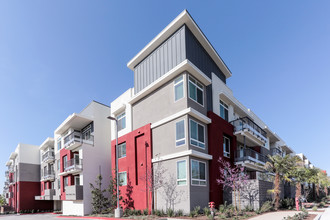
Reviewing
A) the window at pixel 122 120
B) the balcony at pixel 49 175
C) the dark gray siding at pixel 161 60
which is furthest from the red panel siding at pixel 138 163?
the balcony at pixel 49 175

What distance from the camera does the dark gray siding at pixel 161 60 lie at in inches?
818

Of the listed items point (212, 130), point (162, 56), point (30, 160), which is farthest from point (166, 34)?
point (30, 160)

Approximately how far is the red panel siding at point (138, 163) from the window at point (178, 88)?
402cm

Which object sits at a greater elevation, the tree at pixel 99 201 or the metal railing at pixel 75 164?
the metal railing at pixel 75 164

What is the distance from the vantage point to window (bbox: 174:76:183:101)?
2025 cm

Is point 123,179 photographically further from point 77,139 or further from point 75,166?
point 77,139

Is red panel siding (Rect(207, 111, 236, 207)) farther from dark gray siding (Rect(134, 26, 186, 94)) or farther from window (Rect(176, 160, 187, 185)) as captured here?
dark gray siding (Rect(134, 26, 186, 94))

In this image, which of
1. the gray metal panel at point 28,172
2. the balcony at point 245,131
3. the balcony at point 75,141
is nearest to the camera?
the balcony at point 245,131

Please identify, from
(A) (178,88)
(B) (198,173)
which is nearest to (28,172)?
(A) (178,88)

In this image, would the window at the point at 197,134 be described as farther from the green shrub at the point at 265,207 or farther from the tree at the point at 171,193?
the green shrub at the point at 265,207

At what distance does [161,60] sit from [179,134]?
278 inches

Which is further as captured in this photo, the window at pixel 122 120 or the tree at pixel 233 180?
the window at pixel 122 120

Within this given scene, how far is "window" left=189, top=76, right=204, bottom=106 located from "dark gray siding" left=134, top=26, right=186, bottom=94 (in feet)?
6.76

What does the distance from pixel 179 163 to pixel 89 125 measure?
572 inches
